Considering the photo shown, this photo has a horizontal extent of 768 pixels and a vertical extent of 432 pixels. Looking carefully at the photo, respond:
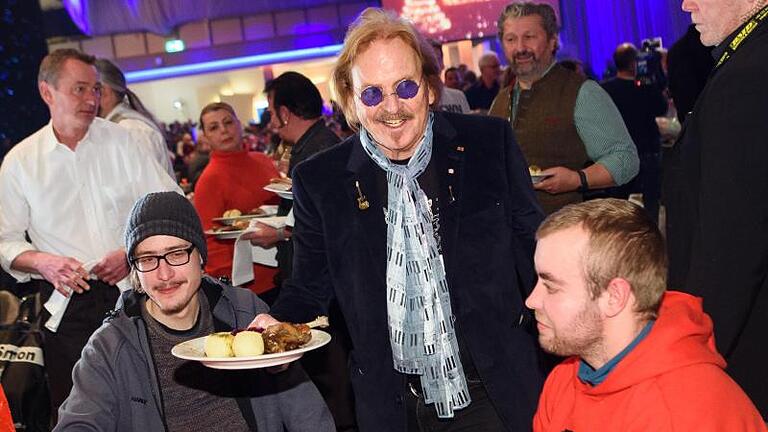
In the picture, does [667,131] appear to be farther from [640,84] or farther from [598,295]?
[598,295]

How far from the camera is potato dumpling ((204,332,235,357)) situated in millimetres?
2605

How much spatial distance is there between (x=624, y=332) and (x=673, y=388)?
0.64 feet

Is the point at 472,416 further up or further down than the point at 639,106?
further down

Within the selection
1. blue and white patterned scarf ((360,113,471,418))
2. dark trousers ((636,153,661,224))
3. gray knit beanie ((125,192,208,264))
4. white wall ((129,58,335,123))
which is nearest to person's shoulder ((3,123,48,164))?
gray knit beanie ((125,192,208,264))

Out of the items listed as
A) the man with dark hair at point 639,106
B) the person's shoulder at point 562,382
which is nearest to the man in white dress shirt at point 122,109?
the person's shoulder at point 562,382

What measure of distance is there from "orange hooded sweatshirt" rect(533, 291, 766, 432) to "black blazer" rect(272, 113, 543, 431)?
0.60m

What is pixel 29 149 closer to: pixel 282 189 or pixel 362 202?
pixel 282 189

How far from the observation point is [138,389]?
10.2 feet

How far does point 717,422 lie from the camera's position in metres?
2.01

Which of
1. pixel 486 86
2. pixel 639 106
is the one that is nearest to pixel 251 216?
pixel 639 106

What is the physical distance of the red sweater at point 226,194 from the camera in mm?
6070

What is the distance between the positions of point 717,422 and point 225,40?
2342cm

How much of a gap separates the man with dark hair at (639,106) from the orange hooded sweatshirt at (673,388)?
6.18m

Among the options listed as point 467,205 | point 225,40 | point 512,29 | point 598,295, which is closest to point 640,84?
point 512,29
